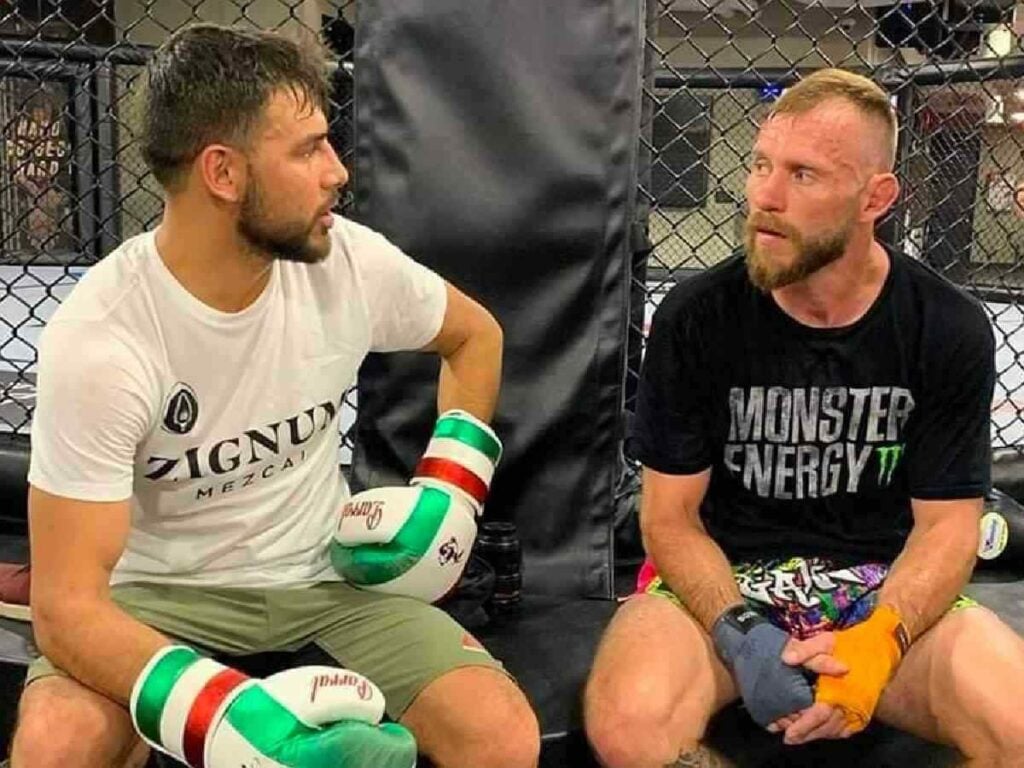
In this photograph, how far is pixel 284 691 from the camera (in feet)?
3.54

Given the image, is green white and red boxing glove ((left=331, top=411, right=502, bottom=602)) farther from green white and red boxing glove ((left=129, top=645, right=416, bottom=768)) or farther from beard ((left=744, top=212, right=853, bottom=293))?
beard ((left=744, top=212, right=853, bottom=293))

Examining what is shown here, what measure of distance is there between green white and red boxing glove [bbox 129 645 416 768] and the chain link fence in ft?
1.94

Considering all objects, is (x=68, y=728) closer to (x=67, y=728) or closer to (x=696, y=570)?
(x=67, y=728)

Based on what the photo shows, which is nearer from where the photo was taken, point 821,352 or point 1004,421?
point 821,352

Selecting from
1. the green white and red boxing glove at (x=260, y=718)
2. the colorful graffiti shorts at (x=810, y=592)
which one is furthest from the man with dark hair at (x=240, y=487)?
the colorful graffiti shorts at (x=810, y=592)

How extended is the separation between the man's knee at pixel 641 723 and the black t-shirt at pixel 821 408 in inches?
9.9

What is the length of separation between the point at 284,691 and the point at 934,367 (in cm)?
84

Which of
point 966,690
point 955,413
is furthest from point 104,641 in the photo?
point 955,413

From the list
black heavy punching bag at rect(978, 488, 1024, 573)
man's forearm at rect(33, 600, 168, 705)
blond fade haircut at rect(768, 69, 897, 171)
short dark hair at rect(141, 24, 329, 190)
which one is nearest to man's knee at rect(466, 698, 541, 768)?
man's forearm at rect(33, 600, 168, 705)

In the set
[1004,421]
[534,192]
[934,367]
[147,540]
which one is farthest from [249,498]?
[1004,421]

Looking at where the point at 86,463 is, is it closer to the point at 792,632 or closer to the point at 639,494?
the point at 792,632

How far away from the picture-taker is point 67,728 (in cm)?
115

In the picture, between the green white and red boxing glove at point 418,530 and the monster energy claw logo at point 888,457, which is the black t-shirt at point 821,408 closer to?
the monster energy claw logo at point 888,457

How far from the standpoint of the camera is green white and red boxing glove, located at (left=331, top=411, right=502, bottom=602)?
4.49 feet
